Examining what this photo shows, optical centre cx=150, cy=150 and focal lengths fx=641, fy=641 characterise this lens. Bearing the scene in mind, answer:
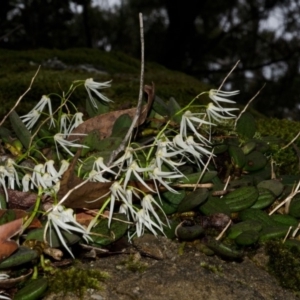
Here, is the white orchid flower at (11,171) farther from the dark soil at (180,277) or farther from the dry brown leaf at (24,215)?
the dark soil at (180,277)

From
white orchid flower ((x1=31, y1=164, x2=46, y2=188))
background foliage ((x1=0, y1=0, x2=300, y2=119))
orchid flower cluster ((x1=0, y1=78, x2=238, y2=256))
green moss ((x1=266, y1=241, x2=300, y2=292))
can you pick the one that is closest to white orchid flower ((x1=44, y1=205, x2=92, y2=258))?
orchid flower cluster ((x1=0, y1=78, x2=238, y2=256))

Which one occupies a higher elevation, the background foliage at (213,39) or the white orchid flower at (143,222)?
the background foliage at (213,39)

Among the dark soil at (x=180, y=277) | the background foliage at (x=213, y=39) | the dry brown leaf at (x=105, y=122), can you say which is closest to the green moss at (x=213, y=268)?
the dark soil at (x=180, y=277)

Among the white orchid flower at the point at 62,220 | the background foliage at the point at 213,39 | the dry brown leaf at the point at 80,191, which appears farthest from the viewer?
the background foliage at the point at 213,39

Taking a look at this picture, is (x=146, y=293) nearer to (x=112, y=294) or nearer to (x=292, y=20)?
(x=112, y=294)

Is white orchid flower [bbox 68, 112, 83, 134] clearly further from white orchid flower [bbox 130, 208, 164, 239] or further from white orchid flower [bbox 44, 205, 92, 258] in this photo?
white orchid flower [bbox 44, 205, 92, 258]
